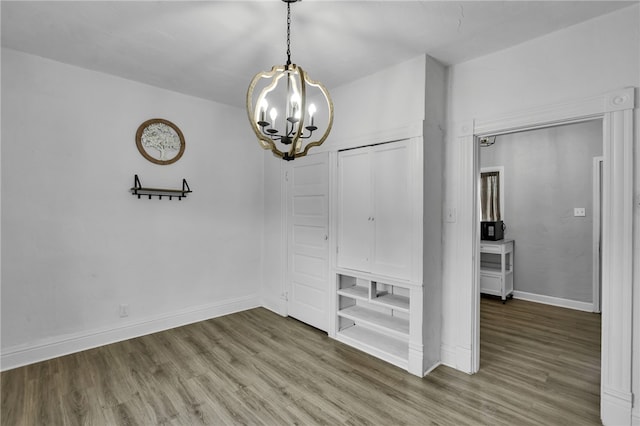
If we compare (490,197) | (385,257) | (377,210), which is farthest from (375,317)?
(490,197)

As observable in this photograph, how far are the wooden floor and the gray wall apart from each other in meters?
1.22

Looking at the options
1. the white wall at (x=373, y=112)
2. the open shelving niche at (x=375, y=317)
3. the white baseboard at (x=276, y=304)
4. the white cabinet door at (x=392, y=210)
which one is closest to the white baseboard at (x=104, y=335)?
the white baseboard at (x=276, y=304)

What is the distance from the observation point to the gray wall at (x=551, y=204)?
13.6 ft

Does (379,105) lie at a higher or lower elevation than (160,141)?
higher

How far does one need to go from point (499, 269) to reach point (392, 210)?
2.87m

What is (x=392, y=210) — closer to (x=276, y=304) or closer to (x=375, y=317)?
(x=375, y=317)

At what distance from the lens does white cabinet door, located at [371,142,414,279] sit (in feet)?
8.89

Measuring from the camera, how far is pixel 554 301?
4.38 metres

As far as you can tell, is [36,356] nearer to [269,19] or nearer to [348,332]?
[348,332]

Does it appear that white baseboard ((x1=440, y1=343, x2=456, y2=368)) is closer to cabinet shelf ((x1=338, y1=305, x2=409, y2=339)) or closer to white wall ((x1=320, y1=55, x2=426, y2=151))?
cabinet shelf ((x1=338, y1=305, x2=409, y2=339))

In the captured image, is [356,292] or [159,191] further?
[159,191]

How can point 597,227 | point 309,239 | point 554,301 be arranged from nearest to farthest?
1. point 309,239
2. point 597,227
3. point 554,301

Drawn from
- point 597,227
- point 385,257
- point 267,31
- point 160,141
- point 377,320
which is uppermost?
point 267,31

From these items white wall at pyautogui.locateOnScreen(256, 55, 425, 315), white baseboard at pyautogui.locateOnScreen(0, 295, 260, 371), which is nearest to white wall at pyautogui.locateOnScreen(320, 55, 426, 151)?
white wall at pyautogui.locateOnScreen(256, 55, 425, 315)
